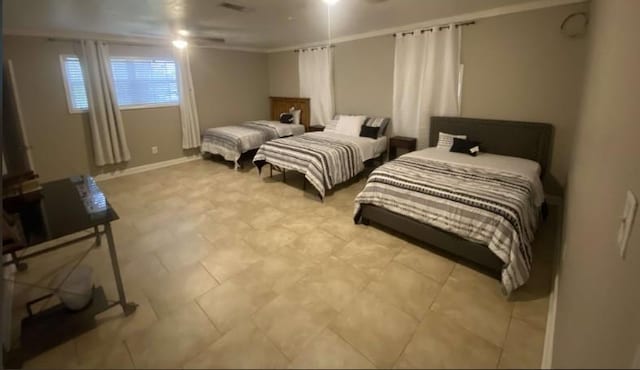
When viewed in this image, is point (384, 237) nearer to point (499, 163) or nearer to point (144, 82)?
point (499, 163)

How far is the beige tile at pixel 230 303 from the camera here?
170 centimetres

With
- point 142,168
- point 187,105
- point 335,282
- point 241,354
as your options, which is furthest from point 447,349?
point 187,105

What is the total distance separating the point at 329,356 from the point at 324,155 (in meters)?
2.38

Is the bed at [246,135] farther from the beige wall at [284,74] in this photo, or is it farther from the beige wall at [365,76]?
the beige wall at [365,76]

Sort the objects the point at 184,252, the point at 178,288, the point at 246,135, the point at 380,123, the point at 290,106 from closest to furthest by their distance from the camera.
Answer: the point at 178,288, the point at 184,252, the point at 380,123, the point at 246,135, the point at 290,106

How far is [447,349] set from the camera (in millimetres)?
1426

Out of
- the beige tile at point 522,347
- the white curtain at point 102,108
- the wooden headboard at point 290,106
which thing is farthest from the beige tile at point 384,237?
the white curtain at point 102,108

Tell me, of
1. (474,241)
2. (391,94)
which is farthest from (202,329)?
(391,94)

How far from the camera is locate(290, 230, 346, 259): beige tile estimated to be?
240cm

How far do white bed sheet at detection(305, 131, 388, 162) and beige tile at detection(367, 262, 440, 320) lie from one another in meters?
2.13

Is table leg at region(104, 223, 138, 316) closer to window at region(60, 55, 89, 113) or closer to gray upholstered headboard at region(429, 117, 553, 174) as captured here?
window at region(60, 55, 89, 113)

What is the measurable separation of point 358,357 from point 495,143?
3057 millimetres

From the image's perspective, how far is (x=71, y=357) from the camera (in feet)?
4.91

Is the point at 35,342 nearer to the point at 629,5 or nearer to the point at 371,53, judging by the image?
the point at 629,5
